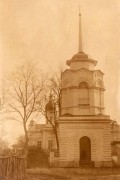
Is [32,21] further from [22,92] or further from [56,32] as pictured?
Answer: [22,92]

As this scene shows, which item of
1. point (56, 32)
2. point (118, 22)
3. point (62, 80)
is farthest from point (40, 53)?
point (62, 80)

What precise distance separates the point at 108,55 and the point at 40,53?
1.33m

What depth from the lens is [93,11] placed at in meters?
7.26

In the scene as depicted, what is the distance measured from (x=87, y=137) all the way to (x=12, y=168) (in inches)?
167

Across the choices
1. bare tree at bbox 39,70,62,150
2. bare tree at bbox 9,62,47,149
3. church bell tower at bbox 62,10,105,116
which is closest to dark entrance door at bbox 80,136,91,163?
church bell tower at bbox 62,10,105,116

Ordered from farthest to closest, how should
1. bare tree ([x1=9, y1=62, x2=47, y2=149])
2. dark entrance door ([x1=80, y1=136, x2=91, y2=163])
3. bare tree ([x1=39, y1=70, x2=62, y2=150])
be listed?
dark entrance door ([x1=80, y1=136, x2=91, y2=163]) < bare tree ([x1=39, y1=70, x2=62, y2=150]) < bare tree ([x1=9, y1=62, x2=47, y2=149])

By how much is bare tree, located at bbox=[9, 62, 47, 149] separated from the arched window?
5.76ft

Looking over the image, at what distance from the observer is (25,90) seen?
8.62 metres

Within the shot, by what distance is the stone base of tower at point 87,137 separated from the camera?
33.2ft

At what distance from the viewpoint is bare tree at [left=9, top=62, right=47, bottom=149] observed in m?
7.84

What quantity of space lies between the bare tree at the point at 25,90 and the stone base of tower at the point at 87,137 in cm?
146

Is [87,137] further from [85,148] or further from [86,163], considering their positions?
[86,163]

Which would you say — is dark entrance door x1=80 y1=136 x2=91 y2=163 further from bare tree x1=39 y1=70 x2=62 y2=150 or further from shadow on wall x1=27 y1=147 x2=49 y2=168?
bare tree x1=39 y1=70 x2=62 y2=150

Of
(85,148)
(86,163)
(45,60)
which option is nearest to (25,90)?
(45,60)
